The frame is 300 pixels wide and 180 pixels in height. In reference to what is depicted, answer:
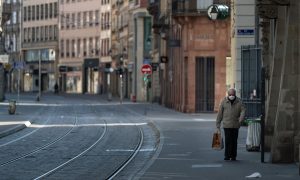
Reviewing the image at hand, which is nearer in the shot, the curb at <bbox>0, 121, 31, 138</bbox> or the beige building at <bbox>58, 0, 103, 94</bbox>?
the curb at <bbox>0, 121, 31, 138</bbox>

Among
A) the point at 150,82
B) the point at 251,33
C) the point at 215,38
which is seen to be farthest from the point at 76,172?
the point at 150,82

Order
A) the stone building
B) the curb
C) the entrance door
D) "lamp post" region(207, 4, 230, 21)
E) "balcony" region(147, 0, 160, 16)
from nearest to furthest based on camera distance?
the stone building → the curb → "lamp post" region(207, 4, 230, 21) → the entrance door → "balcony" region(147, 0, 160, 16)

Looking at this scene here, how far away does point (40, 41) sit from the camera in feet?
478

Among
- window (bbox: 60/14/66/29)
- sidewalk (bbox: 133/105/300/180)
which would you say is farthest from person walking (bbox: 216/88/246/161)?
window (bbox: 60/14/66/29)

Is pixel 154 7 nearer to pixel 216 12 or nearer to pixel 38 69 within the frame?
pixel 216 12

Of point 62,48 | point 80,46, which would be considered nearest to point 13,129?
point 80,46

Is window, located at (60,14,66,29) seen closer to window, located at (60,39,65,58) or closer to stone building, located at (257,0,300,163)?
window, located at (60,39,65,58)

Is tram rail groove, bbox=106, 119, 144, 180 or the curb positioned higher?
tram rail groove, bbox=106, 119, 144, 180

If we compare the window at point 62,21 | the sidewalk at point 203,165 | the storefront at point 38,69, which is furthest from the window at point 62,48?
the sidewalk at point 203,165

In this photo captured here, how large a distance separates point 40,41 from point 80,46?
50.7 feet

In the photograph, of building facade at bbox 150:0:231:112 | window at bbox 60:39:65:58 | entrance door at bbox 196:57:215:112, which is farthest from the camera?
window at bbox 60:39:65:58

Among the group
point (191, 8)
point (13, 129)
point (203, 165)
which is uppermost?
point (191, 8)

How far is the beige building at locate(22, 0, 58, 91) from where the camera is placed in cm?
14188

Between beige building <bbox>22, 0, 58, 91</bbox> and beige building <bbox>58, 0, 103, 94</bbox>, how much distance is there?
10.8 feet
